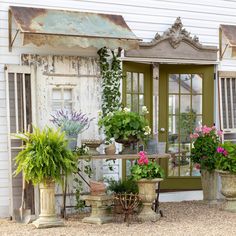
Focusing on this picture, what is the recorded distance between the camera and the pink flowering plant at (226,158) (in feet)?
27.4

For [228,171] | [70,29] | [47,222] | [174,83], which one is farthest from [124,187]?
[174,83]

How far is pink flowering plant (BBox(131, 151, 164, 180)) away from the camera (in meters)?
7.45

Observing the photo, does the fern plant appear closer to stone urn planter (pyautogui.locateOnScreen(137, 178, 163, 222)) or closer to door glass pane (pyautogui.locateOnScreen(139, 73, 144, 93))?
stone urn planter (pyautogui.locateOnScreen(137, 178, 163, 222))

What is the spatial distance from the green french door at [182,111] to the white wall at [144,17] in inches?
17.9

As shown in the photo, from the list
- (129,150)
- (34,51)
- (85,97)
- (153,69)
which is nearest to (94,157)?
(129,150)

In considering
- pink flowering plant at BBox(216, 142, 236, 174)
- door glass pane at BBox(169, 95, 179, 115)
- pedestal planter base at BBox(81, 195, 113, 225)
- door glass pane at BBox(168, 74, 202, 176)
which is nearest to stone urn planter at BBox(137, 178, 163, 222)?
pedestal planter base at BBox(81, 195, 113, 225)

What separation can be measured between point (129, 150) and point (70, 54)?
159 cm

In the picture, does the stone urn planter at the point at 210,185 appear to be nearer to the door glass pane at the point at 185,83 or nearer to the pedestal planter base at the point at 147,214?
the door glass pane at the point at 185,83

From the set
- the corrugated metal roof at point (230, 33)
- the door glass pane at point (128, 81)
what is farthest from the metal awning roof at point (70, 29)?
the corrugated metal roof at point (230, 33)

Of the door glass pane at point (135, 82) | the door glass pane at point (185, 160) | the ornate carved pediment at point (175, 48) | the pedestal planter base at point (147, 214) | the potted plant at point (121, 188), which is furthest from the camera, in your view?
the door glass pane at point (185, 160)

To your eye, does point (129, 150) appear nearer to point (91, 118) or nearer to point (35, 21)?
point (91, 118)

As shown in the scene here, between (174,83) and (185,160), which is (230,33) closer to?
(174,83)

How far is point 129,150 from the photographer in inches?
307

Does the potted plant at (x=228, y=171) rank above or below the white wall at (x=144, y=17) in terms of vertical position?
below
